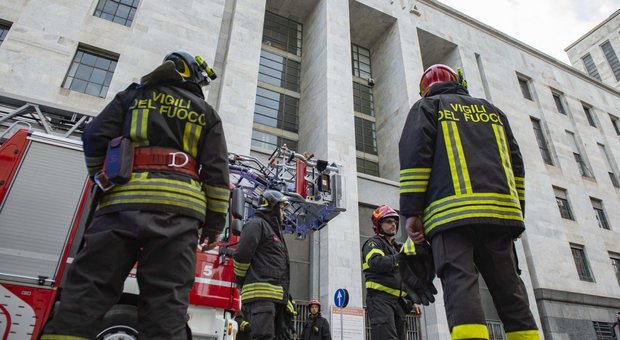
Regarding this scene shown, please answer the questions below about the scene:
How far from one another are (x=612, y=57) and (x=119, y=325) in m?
46.8

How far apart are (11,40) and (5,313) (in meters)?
11.2

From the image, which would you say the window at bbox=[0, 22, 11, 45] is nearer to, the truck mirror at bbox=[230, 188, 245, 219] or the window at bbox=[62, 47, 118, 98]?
the window at bbox=[62, 47, 118, 98]

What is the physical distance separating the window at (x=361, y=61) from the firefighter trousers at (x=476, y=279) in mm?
20592

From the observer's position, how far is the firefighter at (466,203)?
218 centimetres

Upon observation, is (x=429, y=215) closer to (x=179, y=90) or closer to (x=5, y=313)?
(x=179, y=90)

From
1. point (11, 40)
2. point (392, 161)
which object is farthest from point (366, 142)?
point (11, 40)

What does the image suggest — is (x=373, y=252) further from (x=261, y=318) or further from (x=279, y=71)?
(x=279, y=71)

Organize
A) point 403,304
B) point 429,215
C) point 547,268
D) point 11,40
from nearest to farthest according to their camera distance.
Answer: point 429,215, point 403,304, point 11,40, point 547,268

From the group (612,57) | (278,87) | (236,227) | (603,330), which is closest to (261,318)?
(236,227)

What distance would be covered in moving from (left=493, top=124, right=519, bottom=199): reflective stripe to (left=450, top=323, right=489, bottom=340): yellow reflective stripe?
0.94m

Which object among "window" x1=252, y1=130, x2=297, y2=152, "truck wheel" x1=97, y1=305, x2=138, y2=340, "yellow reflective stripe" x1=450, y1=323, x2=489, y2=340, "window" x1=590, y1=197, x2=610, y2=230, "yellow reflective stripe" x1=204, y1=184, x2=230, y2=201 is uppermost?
"window" x1=252, y1=130, x2=297, y2=152

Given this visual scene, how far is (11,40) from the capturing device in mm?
11234

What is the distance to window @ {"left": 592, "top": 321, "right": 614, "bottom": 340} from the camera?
17078mm

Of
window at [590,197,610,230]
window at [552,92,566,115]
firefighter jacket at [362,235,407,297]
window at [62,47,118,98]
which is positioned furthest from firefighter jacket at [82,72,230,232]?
window at [552,92,566,115]
